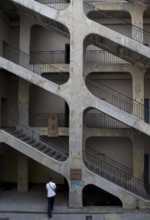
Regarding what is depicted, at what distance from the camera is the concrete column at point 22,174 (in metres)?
20.5

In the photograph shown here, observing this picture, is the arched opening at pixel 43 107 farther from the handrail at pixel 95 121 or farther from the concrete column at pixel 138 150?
the concrete column at pixel 138 150

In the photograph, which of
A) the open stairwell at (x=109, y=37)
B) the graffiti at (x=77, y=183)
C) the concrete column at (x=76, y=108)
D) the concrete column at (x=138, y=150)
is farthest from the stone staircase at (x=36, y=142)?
the open stairwell at (x=109, y=37)

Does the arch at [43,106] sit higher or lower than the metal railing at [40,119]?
higher

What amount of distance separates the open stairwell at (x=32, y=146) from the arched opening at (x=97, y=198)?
280 centimetres

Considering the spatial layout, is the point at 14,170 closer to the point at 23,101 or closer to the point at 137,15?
the point at 23,101

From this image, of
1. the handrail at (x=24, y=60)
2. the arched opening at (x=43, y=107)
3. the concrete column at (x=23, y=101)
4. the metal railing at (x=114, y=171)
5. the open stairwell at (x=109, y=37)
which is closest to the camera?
the open stairwell at (x=109, y=37)

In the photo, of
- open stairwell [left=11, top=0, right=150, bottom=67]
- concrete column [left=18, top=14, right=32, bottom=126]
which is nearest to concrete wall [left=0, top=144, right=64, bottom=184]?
concrete column [left=18, top=14, right=32, bottom=126]

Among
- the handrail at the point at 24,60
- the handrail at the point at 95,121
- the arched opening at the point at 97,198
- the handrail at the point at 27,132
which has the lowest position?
the arched opening at the point at 97,198

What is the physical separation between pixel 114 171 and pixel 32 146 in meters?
5.42

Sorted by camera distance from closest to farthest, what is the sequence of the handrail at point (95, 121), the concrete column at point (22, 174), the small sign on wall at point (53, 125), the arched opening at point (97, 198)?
the arched opening at point (97, 198) < the small sign on wall at point (53, 125) < the concrete column at point (22, 174) < the handrail at point (95, 121)

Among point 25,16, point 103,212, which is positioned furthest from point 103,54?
point 103,212

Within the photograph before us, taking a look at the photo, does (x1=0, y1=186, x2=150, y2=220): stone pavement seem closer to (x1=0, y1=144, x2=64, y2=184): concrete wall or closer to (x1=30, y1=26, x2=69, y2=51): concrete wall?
(x1=0, y1=144, x2=64, y2=184): concrete wall

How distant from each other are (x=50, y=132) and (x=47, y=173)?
3.59m

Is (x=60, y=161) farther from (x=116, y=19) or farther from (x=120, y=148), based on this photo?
(x=116, y=19)
